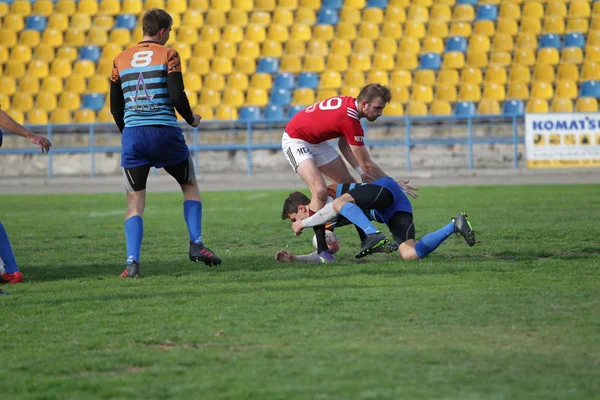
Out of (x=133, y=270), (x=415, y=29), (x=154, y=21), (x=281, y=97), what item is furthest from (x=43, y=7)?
(x=133, y=270)

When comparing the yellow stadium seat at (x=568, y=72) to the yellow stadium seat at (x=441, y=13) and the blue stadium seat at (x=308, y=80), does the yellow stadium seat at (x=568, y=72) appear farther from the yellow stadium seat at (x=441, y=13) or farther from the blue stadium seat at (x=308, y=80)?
the blue stadium seat at (x=308, y=80)

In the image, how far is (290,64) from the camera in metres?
26.8

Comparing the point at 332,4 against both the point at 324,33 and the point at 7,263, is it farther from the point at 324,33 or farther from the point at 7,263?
the point at 7,263

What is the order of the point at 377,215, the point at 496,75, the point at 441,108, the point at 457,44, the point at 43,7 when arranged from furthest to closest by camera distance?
the point at 43,7
the point at 457,44
the point at 496,75
the point at 441,108
the point at 377,215

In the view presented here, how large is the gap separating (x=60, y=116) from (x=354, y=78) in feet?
26.3

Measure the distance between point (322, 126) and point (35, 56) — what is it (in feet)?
69.5

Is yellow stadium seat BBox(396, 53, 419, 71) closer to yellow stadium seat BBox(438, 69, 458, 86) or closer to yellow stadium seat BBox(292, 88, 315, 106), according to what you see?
yellow stadium seat BBox(438, 69, 458, 86)

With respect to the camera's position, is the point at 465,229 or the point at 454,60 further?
the point at 454,60

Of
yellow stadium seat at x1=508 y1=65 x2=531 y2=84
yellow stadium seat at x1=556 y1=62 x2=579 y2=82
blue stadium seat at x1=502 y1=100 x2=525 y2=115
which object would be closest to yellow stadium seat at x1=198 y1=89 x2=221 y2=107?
blue stadium seat at x1=502 y1=100 x2=525 y2=115

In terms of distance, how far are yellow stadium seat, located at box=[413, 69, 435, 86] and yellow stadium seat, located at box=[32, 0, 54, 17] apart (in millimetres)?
11371

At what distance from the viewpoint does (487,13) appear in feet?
88.5

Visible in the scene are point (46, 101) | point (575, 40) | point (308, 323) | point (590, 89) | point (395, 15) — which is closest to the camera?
point (308, 323)

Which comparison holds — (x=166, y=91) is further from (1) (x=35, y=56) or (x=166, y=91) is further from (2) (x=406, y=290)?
(1) (x=35, y=56)

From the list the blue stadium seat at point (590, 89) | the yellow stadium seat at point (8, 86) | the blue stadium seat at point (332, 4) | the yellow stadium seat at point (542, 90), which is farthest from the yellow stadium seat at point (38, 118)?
the blue stadium seat at point (590, 89)
